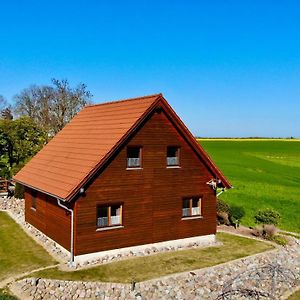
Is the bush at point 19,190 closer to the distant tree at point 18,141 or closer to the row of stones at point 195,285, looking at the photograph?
the distant tree at point 18,141

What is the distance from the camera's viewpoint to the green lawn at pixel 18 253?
765 inches

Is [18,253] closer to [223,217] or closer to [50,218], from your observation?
[50,218]

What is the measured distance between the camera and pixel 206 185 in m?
24.6

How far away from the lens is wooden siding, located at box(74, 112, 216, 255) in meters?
20.6

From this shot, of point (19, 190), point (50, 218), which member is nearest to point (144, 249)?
point (50, 218)

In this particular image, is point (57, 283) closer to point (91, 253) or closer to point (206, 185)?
point (91, 253)

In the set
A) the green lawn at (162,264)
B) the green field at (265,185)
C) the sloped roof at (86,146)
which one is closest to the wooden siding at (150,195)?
the sloped roof at (86,146)

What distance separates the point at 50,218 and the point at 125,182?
512cm

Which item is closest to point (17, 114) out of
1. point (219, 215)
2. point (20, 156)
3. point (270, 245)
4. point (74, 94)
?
point (74, 94)

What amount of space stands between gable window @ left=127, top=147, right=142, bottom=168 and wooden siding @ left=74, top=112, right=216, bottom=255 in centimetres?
24

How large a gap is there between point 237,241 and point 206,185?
13.5ft

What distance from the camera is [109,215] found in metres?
21.3

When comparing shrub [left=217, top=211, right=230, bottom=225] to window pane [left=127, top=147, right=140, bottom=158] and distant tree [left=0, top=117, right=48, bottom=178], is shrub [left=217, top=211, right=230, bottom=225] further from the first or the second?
distant tree [left=0, top=117, right=48, bottom=178]

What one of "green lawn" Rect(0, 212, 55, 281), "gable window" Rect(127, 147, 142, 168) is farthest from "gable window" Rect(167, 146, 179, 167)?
"green lawn" Rect(0, 212, 55, 281)
